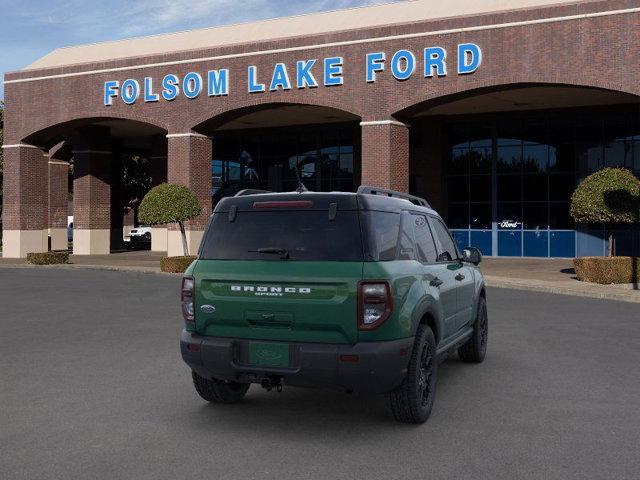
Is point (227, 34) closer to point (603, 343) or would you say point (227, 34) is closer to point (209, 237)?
point (603, 343)

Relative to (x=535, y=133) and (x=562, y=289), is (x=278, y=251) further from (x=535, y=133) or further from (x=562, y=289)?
(x=535, y=133)

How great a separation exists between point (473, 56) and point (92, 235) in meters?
22.1

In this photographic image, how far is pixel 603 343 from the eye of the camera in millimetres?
10445

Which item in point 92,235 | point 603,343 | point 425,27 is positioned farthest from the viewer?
point 92,235

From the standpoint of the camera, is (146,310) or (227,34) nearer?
(146,310)

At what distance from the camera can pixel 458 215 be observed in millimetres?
35781

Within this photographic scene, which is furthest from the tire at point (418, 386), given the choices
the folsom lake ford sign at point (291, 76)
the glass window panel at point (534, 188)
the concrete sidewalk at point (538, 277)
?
the glass window panel at point (534, 188)

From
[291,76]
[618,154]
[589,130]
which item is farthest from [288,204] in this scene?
[589,130]

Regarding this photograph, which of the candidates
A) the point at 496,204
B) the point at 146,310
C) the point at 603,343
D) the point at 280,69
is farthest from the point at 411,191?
the point at 603,343

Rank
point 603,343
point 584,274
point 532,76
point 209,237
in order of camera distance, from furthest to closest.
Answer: point 532,76 → point 584,274 → point 603,343 → point 209,237

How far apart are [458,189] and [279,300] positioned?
31.0m

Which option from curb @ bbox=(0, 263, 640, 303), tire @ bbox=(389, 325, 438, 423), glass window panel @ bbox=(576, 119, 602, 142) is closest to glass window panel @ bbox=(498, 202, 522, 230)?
glass window panel @ bbox=(576, 119, 602, 142)

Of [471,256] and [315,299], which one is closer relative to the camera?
[315,299]

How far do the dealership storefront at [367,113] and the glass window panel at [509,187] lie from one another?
0.05 m
